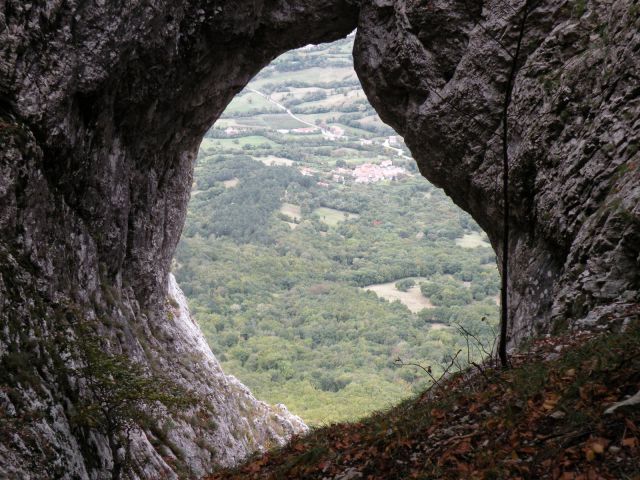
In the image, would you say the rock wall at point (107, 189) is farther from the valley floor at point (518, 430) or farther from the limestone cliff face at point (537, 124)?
the valley floor at point (518, 430)

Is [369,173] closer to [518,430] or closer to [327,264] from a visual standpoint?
[327,264]

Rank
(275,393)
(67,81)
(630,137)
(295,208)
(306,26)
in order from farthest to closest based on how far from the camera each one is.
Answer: (295,208), (275,393), (306,26), (67,81), (630,137)

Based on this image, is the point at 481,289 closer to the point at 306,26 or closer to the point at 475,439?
the point at 306,26

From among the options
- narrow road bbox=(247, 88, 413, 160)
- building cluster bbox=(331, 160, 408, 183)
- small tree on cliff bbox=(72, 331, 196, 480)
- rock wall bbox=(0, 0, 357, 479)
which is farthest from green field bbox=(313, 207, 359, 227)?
small tree on cliff bbox=(72, 331, 196, 480)

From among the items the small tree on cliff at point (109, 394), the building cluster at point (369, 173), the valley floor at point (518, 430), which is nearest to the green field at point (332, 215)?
the building cluster at point (369, 173)

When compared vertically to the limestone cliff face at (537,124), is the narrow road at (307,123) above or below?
above

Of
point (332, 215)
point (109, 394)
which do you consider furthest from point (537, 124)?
point (332, 215)

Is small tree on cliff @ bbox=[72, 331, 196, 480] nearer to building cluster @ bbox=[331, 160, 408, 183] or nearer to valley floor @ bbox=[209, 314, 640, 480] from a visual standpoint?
valley floor @ bbox=[209, 314, 640, 480]

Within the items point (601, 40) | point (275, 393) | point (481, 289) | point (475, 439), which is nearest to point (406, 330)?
point (481, 289)
